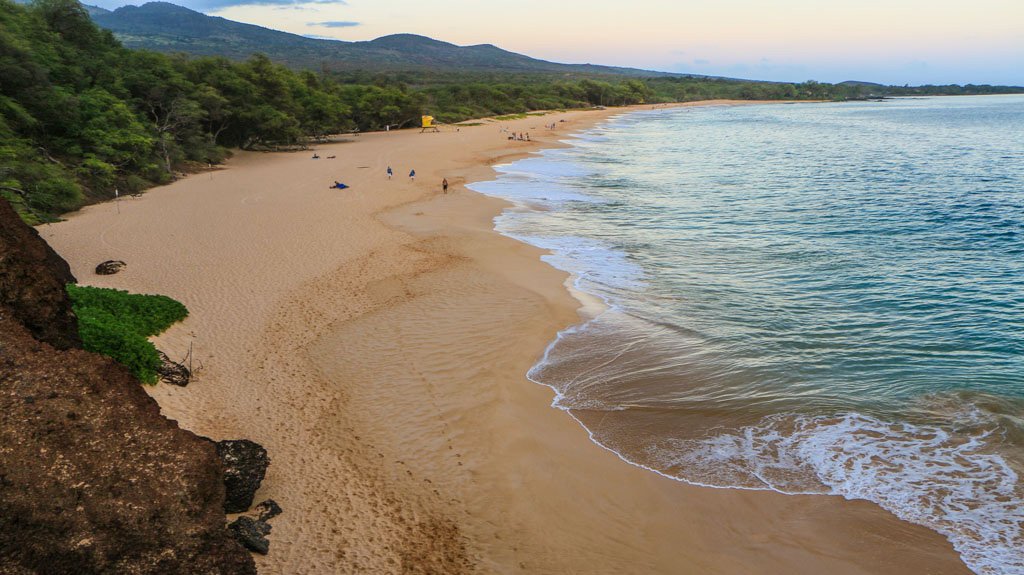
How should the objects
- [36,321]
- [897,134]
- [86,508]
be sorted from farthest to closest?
[897,134] < [36,321] < [86,508]

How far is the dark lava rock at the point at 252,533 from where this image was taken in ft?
24.0

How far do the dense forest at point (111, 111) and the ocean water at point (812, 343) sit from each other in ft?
52.6

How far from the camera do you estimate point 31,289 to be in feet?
21.8

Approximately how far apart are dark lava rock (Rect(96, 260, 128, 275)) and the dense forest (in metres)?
3.00

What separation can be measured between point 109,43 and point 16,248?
45610 millimetres

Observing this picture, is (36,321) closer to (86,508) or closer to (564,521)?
(86,508)

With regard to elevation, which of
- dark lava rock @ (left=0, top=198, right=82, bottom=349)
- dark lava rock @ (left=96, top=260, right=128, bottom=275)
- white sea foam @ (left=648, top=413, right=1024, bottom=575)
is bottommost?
white sea foam @ (left=648, top=413, right=1024, bottom=575)

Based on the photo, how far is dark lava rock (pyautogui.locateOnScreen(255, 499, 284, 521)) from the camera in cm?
803

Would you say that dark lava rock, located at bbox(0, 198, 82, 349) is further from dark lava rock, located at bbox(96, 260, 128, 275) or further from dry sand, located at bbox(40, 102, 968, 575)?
dark lava rock, located at bbox(96, 260, 128, 275)

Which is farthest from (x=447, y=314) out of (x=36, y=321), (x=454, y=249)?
(x=36, y=321)

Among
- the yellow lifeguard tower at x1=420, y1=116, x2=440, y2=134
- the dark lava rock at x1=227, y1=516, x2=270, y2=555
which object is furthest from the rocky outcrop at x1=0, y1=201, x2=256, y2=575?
the yellow lifeguard tower at x1=420, y1=116, x2=440, y2=134

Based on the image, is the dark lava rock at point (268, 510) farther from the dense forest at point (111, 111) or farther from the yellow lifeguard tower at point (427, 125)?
the yellow lifeguard tower at point (427, 125)

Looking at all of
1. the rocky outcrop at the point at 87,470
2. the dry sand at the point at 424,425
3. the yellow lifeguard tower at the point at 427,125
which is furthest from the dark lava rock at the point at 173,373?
the yellow lifeguard tower at the point at 427,125

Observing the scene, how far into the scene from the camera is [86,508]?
208 inches
